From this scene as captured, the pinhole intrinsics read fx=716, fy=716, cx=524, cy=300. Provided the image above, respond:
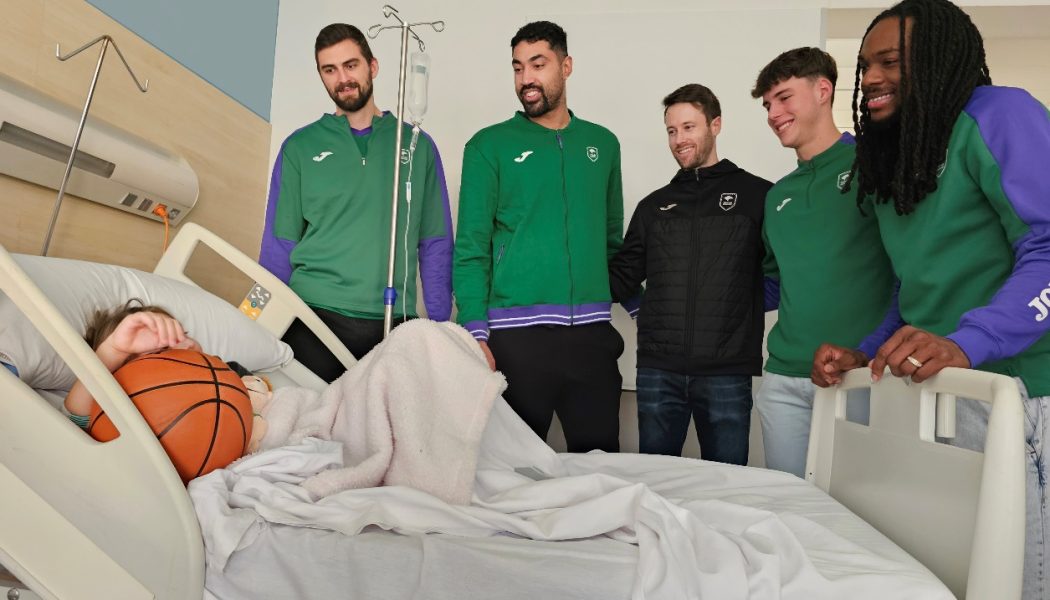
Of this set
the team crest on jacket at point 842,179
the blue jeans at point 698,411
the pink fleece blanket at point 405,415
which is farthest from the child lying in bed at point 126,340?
the team crest on jacket at point 842,179

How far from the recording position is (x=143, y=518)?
107 centimetres

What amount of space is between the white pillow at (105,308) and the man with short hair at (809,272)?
134 cm

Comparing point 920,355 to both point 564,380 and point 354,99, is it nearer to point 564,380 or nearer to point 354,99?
point 564,380

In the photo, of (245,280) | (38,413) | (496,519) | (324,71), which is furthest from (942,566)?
Result: (245,280)

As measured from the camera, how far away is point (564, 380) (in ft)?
6.96

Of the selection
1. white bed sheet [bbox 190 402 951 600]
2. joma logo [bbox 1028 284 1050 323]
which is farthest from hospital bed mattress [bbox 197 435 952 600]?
joma logo [bbox 1028 284 1050 323]

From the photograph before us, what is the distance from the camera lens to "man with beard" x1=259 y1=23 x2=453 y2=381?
91.0 inches

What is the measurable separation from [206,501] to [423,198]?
4.93ft

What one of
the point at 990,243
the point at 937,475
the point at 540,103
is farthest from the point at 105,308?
the point at 990,243

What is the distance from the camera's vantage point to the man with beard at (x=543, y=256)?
6.98ft

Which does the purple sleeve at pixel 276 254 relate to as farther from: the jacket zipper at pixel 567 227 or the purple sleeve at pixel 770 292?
the purple sleeve at pixel 770 292

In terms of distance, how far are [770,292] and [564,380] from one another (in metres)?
0.70

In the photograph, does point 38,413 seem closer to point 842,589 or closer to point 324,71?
point 842,589

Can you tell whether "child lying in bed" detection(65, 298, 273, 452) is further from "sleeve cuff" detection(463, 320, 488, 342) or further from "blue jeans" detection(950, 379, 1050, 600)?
"blue jeans" detection(950, 379, 1050, 600)
